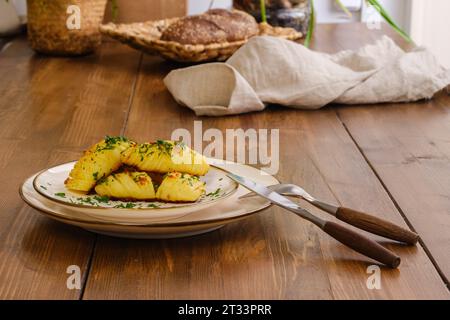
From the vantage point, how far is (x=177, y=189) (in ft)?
2.83

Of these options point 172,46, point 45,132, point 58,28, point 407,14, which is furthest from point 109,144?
point 407,14

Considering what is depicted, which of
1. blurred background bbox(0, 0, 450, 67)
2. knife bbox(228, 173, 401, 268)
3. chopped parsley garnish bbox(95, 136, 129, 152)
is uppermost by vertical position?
A: chopped parsley garnish bbox(95, 136, 129, 152)

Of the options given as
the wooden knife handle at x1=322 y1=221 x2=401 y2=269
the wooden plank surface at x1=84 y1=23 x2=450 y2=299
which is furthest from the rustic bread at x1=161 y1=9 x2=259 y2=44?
the wooden knife handle at x1=322 y1=221 x2=401 y2=269

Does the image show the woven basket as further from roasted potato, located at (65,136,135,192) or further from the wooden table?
roasted potato, located at (65,136,135,192)

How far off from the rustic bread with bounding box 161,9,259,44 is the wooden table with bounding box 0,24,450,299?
10 centimetres

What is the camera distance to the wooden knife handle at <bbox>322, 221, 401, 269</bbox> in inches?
32.1

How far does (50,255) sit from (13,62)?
1210mm

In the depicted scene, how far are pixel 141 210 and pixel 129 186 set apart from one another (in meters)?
0.04

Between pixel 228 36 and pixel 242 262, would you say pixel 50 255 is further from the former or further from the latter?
pixel 228 36

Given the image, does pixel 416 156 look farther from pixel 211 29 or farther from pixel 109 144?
pixel 211 29

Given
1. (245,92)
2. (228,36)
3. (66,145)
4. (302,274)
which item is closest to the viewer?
(302,274)

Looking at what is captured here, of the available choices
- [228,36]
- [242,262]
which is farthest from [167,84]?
[242,262]

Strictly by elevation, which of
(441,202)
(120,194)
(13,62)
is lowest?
(13,62)

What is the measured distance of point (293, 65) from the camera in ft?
5.27
